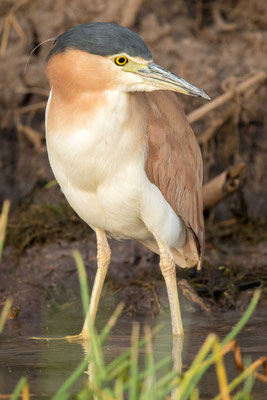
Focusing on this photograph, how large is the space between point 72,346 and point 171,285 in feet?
2.63

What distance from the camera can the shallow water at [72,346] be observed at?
3.49 metres

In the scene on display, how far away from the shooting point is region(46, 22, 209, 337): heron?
13.3 ft

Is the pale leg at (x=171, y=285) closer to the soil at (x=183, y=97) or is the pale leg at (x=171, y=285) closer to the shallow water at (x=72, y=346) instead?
the shallow water at (x=72, y=346)

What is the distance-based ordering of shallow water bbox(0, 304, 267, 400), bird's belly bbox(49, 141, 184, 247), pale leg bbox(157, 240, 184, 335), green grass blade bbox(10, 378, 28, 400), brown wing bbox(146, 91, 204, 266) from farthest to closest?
pale leg bbox(157, 240, 184, 335) → brown wing bbox(146, 91, 204, 266) → bird's belly bbox(49, 141, 184, 247) → shallow water bbox(0, 304, 267, 400) → green grass blade bbox(10, 378, 28, 400)

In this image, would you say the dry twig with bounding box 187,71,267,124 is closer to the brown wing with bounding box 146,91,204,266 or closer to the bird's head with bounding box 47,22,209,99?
the brown wing with bounding box 146,91,204,266

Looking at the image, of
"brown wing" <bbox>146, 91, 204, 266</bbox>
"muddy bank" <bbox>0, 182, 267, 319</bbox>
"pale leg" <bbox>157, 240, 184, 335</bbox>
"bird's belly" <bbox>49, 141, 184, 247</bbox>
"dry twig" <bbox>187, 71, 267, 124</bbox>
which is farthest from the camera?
"dry twig" <bbox>187, 71, 267, 124</bbox>

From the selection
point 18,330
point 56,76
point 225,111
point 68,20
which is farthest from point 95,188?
point 68,20

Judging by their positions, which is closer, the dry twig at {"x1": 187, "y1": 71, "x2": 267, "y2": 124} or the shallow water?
Result: the shallow water

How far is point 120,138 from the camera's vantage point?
13.7ft

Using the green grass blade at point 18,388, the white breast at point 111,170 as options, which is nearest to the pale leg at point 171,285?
the white breast at point 111,170

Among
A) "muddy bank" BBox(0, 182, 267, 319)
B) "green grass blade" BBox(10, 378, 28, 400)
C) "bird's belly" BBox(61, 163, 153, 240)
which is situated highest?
"green grass blade" BBox(10, 378, 28, 400)

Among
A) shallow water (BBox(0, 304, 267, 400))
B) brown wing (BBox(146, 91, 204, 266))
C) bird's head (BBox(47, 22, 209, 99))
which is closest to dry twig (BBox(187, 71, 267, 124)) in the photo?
brown wing (BBox(146, 91, 204, 266))

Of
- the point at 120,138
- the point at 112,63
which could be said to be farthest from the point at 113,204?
the point at 112,63

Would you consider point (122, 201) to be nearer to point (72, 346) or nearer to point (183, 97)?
point (72, 346)
